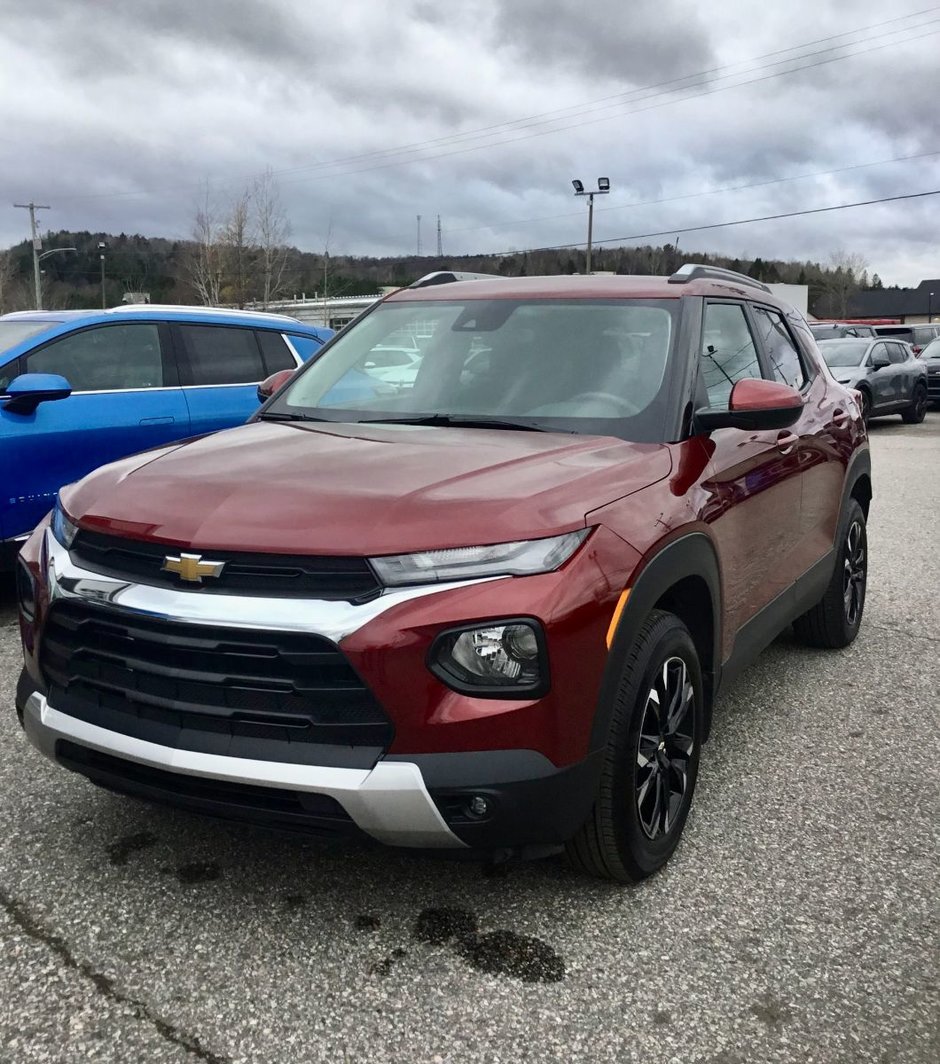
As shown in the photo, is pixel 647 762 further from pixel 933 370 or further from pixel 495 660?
pixel 933 370

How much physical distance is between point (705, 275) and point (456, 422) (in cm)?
137

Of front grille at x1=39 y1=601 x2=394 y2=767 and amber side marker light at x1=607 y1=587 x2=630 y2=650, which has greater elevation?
amber side marker light at x1=607 y1=587 x2=630 y2=650

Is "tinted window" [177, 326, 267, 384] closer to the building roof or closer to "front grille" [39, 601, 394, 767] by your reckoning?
"front grille" [39, 601, 394, 767]

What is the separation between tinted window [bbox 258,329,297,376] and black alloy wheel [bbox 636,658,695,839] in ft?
15.8

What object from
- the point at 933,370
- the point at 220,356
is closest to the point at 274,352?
the point at 220,356

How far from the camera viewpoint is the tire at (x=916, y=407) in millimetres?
20516

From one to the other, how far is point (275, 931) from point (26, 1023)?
0.63 metres

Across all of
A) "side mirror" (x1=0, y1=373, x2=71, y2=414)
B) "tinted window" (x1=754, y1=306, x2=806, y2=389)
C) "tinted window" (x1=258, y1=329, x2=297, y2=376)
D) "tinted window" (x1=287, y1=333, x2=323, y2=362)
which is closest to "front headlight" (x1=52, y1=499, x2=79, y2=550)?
"side mirror" (x1=0, y1=373, x2=71, y2=414)

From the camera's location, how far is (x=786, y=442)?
4035 millimetres

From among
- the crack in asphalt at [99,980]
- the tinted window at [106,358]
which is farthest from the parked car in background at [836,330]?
the crack in asphalt at [99,980]

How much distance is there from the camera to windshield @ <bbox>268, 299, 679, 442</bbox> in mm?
3350

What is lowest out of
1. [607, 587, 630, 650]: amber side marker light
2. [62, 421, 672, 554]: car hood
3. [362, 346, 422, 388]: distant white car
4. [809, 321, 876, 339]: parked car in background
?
[607, 587, 630, 650]: amber side marker light

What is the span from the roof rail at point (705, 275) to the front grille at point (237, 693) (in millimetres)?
2241

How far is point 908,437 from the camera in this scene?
706 inches
